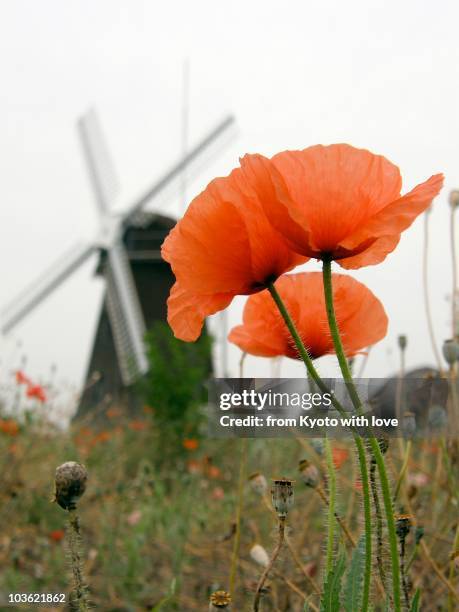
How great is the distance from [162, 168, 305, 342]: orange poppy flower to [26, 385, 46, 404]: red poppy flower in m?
3.06

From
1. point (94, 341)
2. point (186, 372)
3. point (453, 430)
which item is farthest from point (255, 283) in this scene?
point (94, 341)

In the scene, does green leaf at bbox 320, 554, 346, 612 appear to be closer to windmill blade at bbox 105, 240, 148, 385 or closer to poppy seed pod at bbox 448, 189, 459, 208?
poppy seed pod at bbox 448, 189, 459, 208

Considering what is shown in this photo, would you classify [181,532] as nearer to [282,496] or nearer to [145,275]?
[282,496]

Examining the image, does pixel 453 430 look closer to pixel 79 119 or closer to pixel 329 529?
pixel 329 529

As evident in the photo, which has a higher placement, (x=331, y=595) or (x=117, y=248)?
(x=117, y=248)

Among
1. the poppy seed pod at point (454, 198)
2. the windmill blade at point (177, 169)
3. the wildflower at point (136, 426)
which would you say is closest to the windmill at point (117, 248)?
the windmill blade at point (177, 169)

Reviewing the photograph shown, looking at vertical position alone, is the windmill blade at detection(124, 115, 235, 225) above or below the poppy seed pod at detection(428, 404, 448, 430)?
above

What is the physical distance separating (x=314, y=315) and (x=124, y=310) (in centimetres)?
1352

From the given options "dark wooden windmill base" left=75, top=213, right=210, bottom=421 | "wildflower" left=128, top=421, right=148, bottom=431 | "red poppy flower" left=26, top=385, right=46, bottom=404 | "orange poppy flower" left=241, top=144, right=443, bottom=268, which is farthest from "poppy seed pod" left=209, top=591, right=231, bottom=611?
"dark wooden windmill base" left=75, top=213, right=210, bottom=421

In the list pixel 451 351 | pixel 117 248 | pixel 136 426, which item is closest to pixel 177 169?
pixel 117 248

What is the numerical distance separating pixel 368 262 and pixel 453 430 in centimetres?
87

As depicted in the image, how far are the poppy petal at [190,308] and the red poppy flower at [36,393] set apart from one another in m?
3.02

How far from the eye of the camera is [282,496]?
31.7 inches

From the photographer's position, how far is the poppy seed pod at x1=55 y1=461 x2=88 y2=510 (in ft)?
2.62
